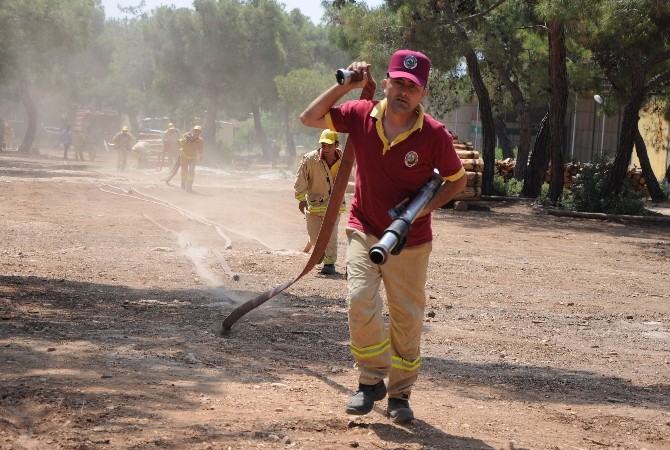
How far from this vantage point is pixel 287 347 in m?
7.66

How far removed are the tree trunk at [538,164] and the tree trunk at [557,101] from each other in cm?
111

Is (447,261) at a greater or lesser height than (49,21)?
lesser

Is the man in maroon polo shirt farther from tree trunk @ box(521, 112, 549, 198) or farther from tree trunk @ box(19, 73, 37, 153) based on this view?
tree trunk @ box(19, 73, 37, 153)

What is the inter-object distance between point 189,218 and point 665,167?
80.0ft

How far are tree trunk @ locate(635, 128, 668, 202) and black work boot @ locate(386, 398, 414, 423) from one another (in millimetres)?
23720

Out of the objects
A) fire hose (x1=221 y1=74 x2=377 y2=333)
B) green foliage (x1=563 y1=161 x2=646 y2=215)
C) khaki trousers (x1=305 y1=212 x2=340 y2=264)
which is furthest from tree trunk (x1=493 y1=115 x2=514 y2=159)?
fire hose (x1=221 y1=74 x2=377 y2=333)

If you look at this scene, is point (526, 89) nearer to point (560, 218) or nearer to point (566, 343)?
point (560, 218)

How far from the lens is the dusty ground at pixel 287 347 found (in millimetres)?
5191

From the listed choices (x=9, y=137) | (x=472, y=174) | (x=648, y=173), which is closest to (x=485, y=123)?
(x=472, y=174)

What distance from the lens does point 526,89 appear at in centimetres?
3281

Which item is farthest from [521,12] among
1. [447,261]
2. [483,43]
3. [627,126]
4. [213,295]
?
[213,295]

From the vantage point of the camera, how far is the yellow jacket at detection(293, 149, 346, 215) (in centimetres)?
1171

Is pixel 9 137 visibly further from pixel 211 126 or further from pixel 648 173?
pixel 648 173

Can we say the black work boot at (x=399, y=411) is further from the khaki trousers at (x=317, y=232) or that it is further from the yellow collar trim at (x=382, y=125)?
the khaki trousers at (x=317, y=232)
